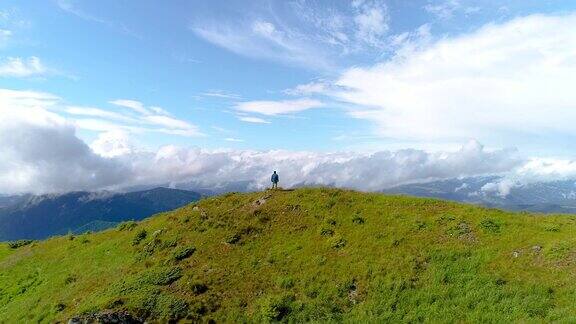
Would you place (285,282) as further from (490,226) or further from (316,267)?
(490,226)

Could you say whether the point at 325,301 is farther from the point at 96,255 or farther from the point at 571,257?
the point at 96,255

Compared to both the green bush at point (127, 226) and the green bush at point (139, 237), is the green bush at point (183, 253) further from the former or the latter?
the green bush at point (127, 226)

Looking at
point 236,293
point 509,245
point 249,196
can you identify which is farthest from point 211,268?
point 509,245

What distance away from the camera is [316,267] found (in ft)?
104

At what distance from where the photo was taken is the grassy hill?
87.8 ft

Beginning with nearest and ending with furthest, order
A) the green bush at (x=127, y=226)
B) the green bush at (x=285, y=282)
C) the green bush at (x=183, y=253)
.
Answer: the green bush at (x=285, y=282), the green bush at (x=183, y=253), the green bush at (x=127, y=226)

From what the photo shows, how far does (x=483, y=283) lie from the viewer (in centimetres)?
2766

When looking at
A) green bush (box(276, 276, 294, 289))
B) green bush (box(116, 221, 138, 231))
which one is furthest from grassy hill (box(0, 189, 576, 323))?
green bush (box(116, 221, 138, 231))

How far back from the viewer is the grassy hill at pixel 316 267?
87.8 ft

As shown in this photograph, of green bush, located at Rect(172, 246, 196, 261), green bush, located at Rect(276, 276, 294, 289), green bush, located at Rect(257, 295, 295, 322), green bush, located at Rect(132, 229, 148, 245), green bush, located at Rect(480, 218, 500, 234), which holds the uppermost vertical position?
green bush, located at Rect(480, 218, 500, 234)

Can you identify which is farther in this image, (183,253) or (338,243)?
(183,253)

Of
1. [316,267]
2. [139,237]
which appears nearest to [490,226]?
[316,267]

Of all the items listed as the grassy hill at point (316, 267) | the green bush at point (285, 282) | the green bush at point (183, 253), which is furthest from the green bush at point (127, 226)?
the green bush at point (285, 282)

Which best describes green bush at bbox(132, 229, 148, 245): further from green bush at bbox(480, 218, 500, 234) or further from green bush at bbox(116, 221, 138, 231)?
green bush at bbox(480, 218, 500, 234)
